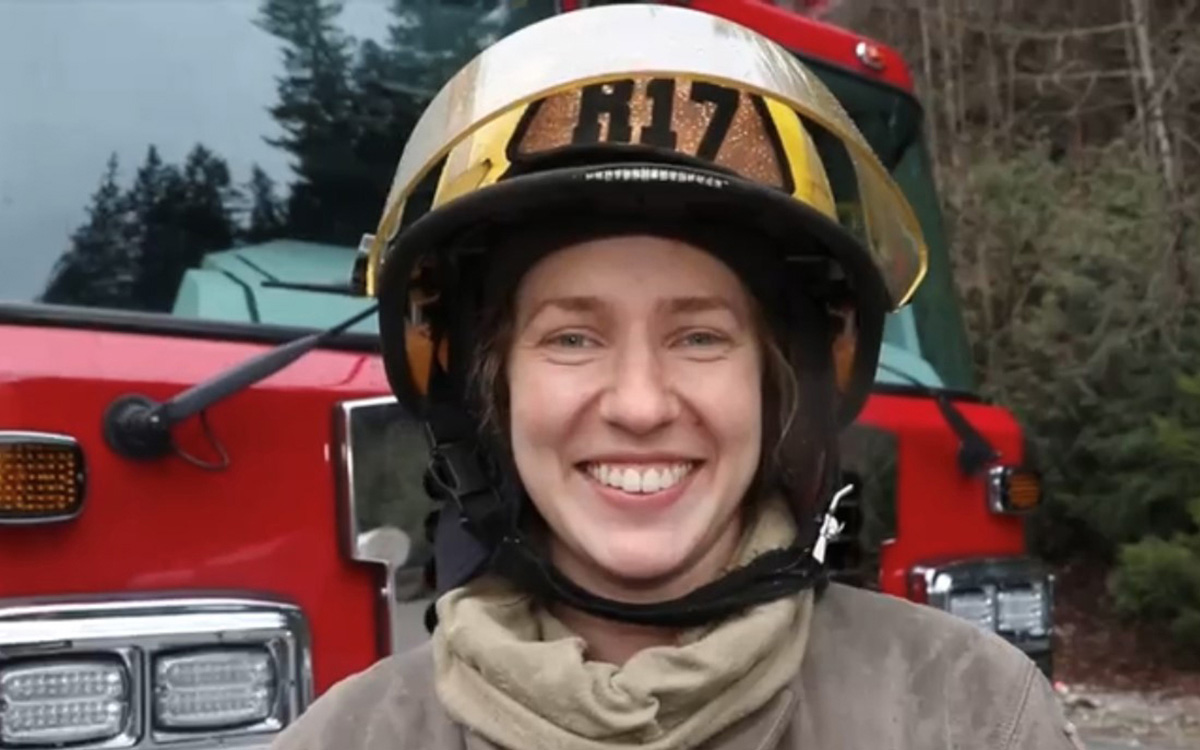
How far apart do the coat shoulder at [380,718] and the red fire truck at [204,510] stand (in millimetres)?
953

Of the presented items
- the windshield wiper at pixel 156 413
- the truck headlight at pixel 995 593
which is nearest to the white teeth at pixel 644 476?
the windshield wiper at pixel 156 413

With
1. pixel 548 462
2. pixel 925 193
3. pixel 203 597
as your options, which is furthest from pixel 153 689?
pixel 925 193

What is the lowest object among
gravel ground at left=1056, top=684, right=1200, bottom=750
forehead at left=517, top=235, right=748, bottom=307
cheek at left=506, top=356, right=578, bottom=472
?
gravel ground at left=1056, top=684, right=1200, bottom=750

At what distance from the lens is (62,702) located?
2600 millimetres

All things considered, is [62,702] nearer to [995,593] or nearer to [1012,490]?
[995,593]

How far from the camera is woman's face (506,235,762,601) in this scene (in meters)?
1.79

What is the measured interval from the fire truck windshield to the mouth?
1.36 m

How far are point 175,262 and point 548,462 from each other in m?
1.48

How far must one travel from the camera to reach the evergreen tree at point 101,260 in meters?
2.96

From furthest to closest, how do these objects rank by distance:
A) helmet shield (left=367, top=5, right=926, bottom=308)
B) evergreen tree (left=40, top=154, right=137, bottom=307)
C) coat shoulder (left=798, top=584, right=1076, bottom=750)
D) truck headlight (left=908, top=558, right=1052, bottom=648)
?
1. truck headlight (left=908, top=558, right=1052, bottom=648)
2. evergreen tree (left=40, top=154, right=137, bottom=307)
3. helmet shield (left=367, top=5, right=926, bottom=308)
4. coat shoulder (left=798, top=584, right=1076, bottom=750)

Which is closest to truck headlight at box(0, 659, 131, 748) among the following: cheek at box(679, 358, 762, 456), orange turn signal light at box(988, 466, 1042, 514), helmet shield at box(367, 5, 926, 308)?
helmet shield at box(367, 5, 926, 308)

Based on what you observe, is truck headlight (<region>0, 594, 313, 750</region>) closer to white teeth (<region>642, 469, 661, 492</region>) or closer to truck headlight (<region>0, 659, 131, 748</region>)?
truck headlight (<region>0, 659, 131, 748</region>)

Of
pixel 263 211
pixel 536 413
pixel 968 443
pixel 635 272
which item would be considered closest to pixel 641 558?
pixel 536 413

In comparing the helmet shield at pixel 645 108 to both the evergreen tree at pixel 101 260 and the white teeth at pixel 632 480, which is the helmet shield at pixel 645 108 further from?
the evergreen tree at pixel 101 260
